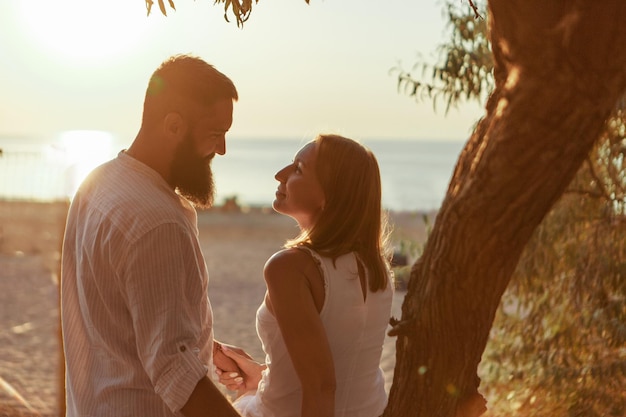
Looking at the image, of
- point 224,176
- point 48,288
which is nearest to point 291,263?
point 48,288

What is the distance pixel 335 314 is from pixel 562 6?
121cm

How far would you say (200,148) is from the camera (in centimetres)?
249

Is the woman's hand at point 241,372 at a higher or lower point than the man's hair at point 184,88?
lower

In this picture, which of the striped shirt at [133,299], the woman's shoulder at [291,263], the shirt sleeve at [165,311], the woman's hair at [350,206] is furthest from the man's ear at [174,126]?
the woman's hair at [350,206]

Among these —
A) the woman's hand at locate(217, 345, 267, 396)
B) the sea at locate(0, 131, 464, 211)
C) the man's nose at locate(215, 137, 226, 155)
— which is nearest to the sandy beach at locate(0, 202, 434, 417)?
the sea at locate(0, 131, 464, 211)

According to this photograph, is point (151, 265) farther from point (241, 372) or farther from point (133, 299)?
point (241, 372)

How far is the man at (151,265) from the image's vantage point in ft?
7.35

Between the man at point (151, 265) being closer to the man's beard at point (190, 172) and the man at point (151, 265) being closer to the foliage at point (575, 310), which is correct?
the man's beard at point (190, 172)

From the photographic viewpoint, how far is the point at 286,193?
294 centimetres

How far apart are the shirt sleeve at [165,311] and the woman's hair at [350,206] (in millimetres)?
573

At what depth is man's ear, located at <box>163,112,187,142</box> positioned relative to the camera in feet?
8.04

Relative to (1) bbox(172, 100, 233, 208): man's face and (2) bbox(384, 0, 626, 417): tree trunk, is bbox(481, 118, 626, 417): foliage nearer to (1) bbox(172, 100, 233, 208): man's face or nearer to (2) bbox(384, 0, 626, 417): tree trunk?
(2) bbox(384, 0, 626, 417): tree trunk

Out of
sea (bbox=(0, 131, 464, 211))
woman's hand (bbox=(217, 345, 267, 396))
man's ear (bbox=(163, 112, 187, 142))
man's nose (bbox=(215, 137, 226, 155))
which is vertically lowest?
sea (bbox=(0, 131, 464, 211))

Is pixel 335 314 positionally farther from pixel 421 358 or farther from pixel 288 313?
pixel 421 358
